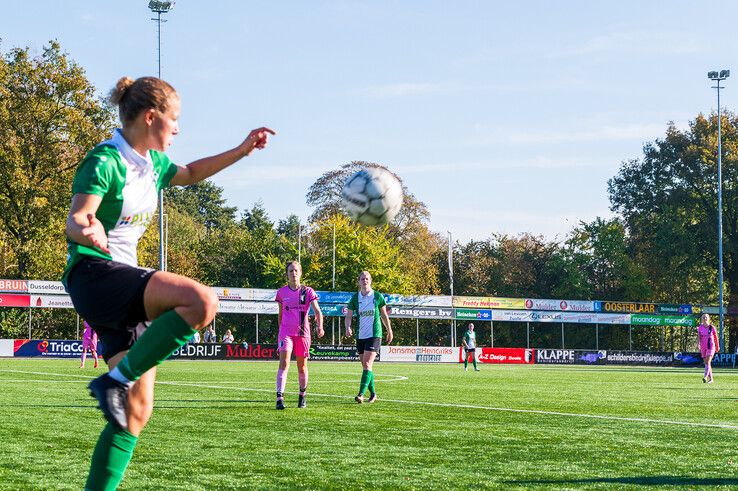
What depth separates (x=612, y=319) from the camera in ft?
220

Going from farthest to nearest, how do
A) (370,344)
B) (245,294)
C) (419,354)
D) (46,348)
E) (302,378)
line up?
1. (245,294)
2. (419,354)
3. (46,348)
4. (370,344)
5. (302,378)

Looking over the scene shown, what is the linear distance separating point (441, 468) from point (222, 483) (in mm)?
1656

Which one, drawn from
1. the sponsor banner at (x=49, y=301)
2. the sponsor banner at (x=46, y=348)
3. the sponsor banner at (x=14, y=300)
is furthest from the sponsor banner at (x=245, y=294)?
the sponsor banner at (x=46, y=348)

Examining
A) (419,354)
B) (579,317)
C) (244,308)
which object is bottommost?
(419,354)

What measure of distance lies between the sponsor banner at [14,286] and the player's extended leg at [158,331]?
4770 cm

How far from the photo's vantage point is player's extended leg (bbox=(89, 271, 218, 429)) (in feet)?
13.9

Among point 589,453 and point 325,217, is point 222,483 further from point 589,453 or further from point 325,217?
point 325,217

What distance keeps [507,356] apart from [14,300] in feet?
91.1

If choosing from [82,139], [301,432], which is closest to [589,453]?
[301,432]

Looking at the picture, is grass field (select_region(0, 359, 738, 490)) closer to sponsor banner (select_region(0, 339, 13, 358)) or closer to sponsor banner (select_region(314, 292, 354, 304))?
sponsor banner (select_region(0, 339, 13, 358))

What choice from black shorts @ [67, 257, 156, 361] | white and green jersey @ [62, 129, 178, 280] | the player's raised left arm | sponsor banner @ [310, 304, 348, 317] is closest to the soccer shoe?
black shorts @ [67, 257, 156, 361]

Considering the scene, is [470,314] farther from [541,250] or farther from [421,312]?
[541,250]

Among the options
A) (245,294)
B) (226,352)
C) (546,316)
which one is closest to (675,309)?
(546,316)

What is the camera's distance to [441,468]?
23.0 ft
